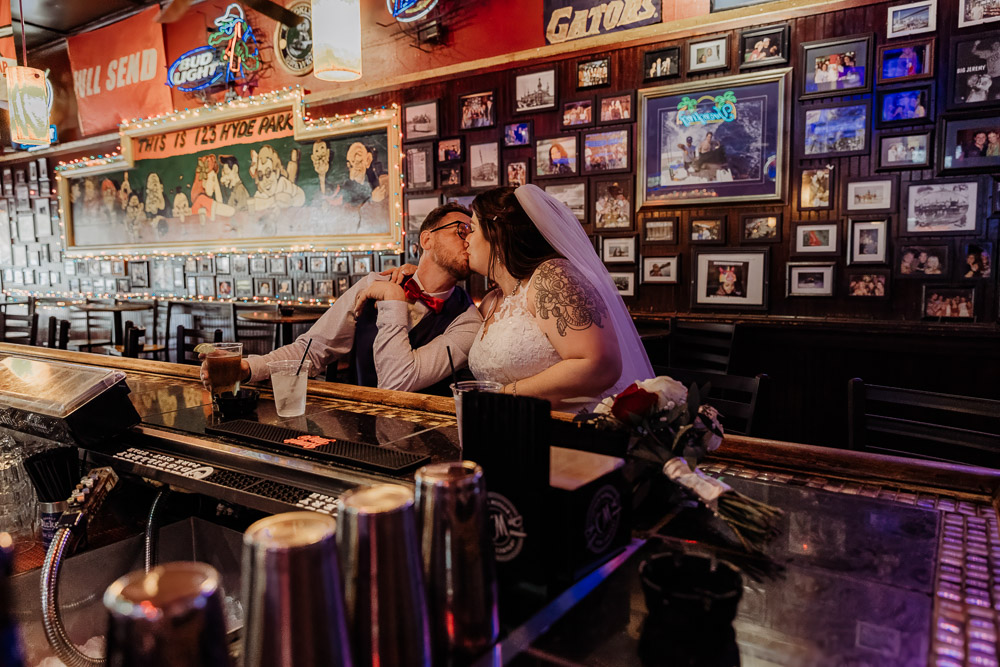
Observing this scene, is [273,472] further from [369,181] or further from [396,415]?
[369,181]

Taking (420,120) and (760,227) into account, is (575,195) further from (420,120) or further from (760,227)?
(420,120)

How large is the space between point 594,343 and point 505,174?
3.54m

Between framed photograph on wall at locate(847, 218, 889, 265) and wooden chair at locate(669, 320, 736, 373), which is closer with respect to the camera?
framed photograph on wall at locate(847, 218, 889, 265)

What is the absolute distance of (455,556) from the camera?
677 mm

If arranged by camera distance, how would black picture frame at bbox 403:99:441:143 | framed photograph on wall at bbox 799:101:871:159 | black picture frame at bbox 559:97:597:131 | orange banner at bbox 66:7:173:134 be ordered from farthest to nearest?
1. orange banner at bbox 66:7:173:134
2. black picture frame at bbox 403:99:441:143
3. black picture frame at bbox 559:97:597:131
4. framed photograph on wall at bbox 799:101:871:159

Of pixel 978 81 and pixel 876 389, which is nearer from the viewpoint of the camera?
pixel 876 389

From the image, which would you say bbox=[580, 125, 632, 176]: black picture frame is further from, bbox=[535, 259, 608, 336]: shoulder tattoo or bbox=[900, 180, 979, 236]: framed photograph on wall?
bbox=[535, 259, 608, 336]: shoulder tattoo

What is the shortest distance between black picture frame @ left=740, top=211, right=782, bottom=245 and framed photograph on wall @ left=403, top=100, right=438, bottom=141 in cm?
289

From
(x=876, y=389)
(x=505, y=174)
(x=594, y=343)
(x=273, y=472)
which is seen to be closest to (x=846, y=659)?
(x=273, y=472)

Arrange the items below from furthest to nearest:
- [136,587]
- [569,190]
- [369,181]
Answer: [369,181] → [569,190] → [136,587]

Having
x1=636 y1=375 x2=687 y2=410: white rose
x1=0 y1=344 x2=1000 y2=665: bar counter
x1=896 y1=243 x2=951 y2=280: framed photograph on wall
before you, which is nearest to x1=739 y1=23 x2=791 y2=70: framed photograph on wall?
x1=896 y1=243 x2=951 y2=280: framed photograph on wall

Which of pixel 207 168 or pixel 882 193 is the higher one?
pixel 207 168

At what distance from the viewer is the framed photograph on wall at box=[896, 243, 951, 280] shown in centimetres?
389

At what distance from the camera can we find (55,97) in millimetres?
8781
